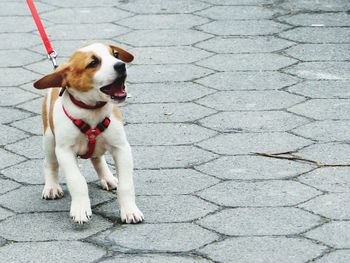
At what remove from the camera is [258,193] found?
15.6 feet

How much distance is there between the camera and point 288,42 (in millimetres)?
6961

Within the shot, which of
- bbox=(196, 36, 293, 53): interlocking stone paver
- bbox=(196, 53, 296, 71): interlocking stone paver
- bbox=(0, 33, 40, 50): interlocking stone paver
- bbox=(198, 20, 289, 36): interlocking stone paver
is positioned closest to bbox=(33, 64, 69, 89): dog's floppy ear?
bbox=(196, 53, 296, 71): interlocking stone paver

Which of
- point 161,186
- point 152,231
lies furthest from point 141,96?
point 152,231

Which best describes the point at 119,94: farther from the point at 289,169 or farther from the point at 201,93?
the point at 201,93

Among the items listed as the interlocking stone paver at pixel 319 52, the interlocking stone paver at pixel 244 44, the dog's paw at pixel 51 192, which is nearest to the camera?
the dog's paw at pixel 51 192

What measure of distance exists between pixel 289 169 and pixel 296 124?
643 millimetres

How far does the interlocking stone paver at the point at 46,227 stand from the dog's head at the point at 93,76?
0.57m

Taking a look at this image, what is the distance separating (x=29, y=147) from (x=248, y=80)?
1.57m

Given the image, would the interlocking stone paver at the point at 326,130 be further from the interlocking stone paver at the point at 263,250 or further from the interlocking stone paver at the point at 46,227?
the interlocking stone paver at the point at 46,227

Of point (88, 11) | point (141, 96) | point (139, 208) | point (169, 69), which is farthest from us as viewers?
point (88, 11)

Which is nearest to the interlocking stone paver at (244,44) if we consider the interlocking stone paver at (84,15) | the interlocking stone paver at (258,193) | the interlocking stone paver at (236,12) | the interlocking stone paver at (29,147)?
the interlocking stone paver at (236,12)

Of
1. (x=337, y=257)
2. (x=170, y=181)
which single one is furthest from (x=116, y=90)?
(x=337, y=257)

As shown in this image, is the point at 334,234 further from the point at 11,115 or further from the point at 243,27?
the point at 243,27

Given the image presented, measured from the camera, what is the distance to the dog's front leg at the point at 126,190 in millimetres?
4441
